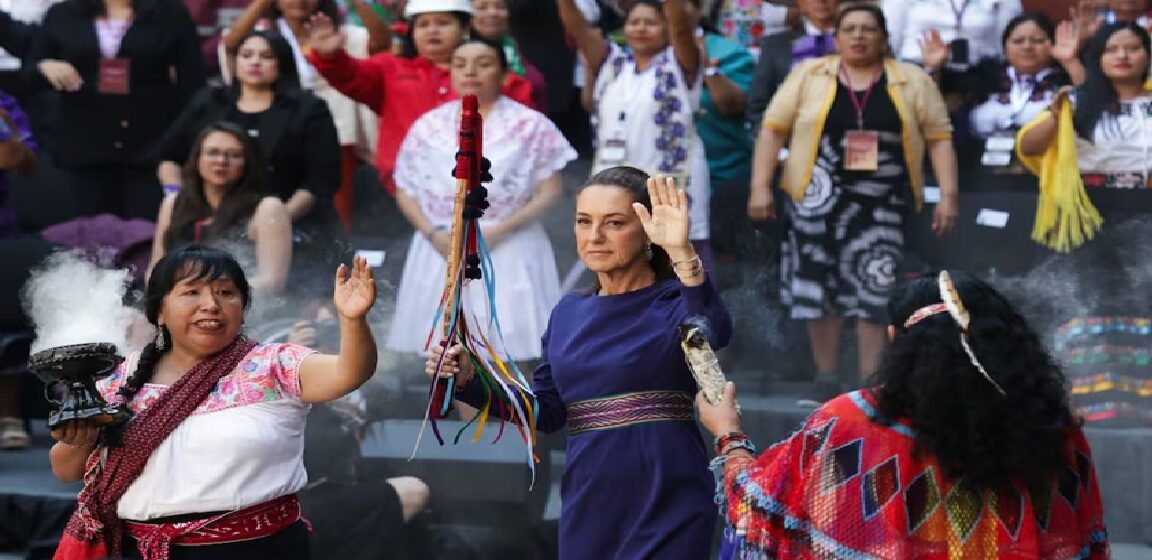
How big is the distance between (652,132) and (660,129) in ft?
0.12

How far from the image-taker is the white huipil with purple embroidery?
7012mm

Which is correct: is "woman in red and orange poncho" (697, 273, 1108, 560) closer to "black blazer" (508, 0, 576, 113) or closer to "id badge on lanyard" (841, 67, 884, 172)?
"id badge on lanyard" (841, 67, 884, 172)

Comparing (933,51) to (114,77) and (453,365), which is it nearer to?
(114,77)

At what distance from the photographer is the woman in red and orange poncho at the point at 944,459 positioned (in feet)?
11.0

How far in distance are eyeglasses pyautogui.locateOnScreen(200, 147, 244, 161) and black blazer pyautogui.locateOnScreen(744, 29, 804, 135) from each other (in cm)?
224

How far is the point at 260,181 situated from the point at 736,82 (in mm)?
2237

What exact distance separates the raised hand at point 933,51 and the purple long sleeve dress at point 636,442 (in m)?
3.74

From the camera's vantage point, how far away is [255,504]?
3.83 meters

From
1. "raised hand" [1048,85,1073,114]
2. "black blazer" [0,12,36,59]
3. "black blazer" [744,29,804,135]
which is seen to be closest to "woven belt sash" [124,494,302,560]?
"black blazer" [744,29,804,135]

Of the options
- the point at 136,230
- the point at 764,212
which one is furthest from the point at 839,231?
the point at 136,230

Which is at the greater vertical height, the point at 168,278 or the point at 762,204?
the point at 168,278

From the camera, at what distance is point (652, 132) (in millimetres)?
7035

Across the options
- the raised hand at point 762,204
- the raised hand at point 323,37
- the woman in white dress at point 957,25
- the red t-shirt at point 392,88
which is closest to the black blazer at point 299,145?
the red t-shirt at point 392,88

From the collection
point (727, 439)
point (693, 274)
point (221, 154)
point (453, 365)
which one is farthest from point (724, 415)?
point (221, 154)
